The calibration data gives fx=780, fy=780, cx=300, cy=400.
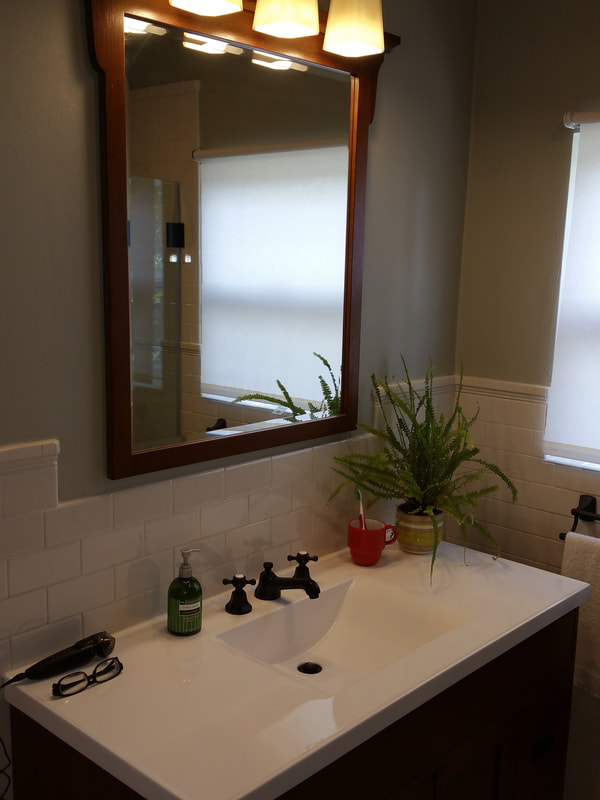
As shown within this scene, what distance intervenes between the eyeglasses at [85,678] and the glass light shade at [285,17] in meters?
1.33

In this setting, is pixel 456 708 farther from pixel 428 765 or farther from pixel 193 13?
pixel 193 13

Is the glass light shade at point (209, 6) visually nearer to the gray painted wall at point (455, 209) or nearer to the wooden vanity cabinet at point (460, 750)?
the gray painted wall at point (455, 209)

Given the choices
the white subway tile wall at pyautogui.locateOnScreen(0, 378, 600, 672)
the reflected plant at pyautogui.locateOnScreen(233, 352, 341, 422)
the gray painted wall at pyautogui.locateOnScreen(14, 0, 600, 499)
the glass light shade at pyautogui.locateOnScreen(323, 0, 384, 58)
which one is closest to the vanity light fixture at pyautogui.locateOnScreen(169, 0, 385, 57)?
the glass light shade at pyautogui.locateOnScreen(323, 0, 384, 58)

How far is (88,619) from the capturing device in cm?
159

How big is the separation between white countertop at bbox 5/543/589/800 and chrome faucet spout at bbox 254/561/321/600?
0.03 m

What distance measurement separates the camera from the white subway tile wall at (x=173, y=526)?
147cm

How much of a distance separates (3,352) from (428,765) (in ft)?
3.79

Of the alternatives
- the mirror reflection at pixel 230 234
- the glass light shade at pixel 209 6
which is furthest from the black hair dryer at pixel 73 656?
the glass light shade at pixel 209 6

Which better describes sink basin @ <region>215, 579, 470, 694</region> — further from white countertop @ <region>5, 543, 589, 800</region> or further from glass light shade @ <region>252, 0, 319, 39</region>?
glass light shade @ <region>252, 0, 319, 39</region>

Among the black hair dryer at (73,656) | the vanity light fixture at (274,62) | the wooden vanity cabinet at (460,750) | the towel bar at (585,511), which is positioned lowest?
the wooden vanity cabinet at (460,750)

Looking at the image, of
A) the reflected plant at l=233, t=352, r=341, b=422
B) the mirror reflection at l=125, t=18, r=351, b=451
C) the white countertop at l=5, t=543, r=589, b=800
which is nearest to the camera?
the white countertop at l=5, t=543, r=589, b=800

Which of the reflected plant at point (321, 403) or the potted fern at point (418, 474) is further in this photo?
the potted fern at point (418, 474)

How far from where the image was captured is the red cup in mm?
2057

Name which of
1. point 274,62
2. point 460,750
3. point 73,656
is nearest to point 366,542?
point 460,750
